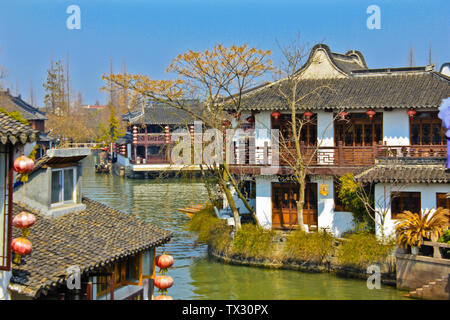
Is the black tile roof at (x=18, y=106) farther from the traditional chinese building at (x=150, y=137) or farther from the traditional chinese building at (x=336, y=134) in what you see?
the traditional chinese building at (x=336, y=134)

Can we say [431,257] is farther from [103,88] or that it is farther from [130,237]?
[103,88]

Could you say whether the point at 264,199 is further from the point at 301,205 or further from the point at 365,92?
the point at 365,92

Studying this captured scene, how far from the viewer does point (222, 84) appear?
20.0 meters

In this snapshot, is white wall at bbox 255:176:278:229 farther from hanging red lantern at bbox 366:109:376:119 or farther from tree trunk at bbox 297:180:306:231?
A: hanging red lantern at bbox 366:109:376:119

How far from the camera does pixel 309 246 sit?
17.4m

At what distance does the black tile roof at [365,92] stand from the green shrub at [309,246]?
4539 millimetres

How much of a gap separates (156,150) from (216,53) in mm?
32485

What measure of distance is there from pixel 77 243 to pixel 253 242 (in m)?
8.14

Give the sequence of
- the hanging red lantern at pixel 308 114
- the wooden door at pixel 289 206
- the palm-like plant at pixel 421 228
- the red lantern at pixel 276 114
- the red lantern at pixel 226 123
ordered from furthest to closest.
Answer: the red lantern at pixel 226 123, the red lantern at pixel 276 114, the wooden door at pixel 289 206, the hanging red lantern at pixel 308 114, the palm-like plant at pixel 421 228

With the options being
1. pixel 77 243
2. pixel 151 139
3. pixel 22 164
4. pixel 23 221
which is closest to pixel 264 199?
pixel 77 243

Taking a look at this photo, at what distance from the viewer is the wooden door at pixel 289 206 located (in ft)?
65.2

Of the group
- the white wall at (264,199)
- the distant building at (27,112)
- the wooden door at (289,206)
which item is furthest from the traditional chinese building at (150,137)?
the wooden door at (289,206)

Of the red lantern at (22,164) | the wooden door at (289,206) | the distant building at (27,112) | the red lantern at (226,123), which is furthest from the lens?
the distant building at (27,112)

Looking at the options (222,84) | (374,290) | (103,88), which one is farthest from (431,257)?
(103,88)
